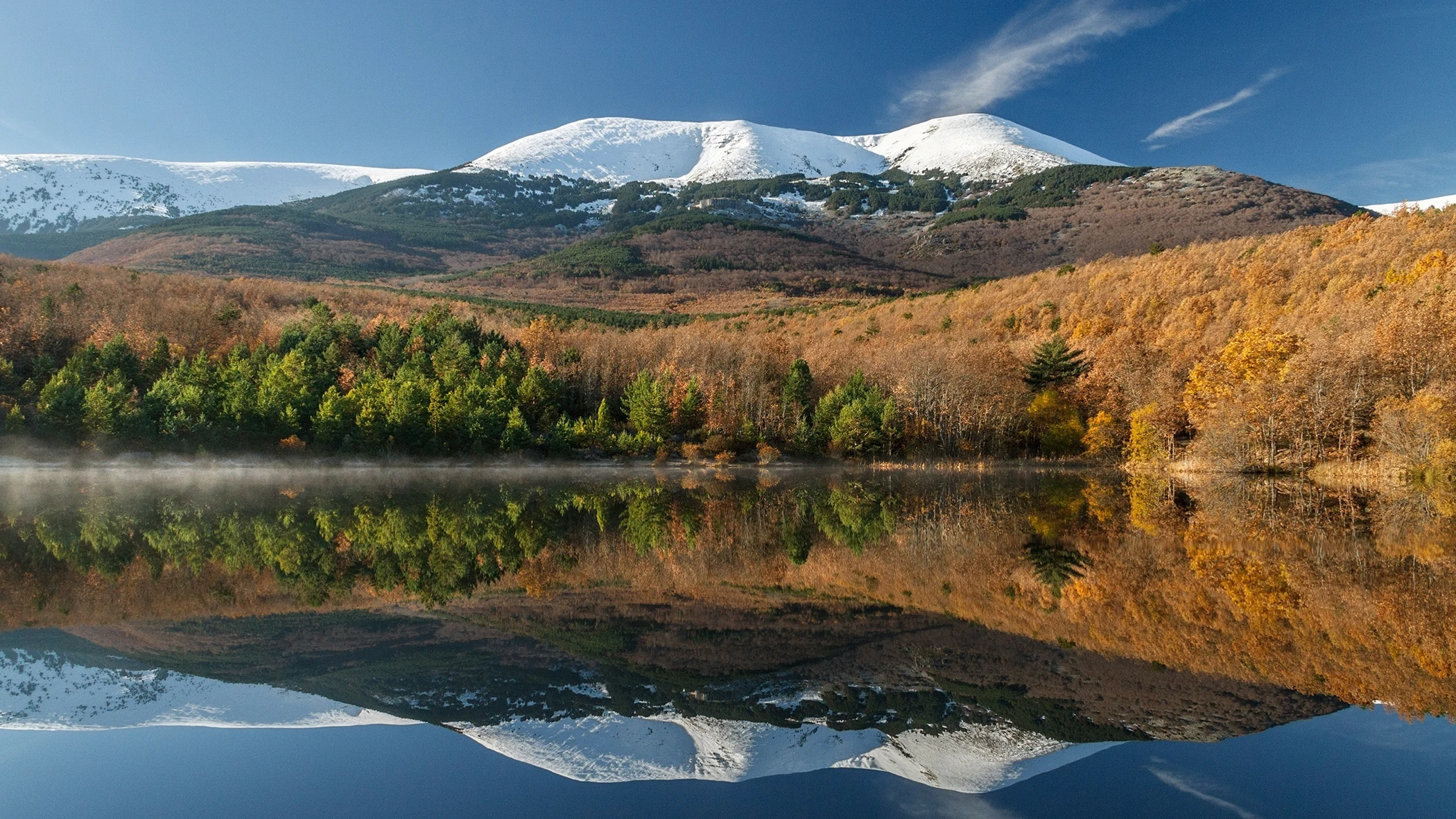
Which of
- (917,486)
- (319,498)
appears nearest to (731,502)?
(917,486)

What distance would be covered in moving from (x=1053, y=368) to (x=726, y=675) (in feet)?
171

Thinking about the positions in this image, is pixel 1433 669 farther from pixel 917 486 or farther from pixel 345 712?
pixel 917 486

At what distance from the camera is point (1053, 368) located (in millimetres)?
53844

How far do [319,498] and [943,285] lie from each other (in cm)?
11666

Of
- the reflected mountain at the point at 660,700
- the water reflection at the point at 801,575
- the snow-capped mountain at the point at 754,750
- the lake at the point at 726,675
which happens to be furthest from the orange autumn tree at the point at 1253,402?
the snow-capped mountain at the point at 754,750

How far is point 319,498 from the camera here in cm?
2859

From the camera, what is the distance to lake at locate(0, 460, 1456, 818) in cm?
538

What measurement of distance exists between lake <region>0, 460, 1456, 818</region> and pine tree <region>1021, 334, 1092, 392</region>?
125 ft

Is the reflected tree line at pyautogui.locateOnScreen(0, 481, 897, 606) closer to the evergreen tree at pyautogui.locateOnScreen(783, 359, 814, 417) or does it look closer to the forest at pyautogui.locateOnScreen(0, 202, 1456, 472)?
the forest at pyautogui.locateOnScreen(0, 202, 1456, 472)

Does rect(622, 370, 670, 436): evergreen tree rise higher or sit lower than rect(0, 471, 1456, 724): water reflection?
higher

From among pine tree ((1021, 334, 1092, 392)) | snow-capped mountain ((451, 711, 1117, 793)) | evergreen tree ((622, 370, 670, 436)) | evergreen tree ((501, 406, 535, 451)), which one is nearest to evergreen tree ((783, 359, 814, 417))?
evergreen tree ((622, 370, 670, 436))

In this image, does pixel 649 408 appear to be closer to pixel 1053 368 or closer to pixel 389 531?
pixel 1053 368

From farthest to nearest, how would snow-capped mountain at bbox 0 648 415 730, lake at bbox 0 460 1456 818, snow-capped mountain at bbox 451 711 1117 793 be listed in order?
snow-capped mountain at bbox 0 648 415 730 → snow-capped mountain at bbox 451 711 1117 793 → lake at bbox 0 460 1456 818

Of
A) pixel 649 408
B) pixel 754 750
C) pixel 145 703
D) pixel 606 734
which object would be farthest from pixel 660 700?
pixel 649 408
